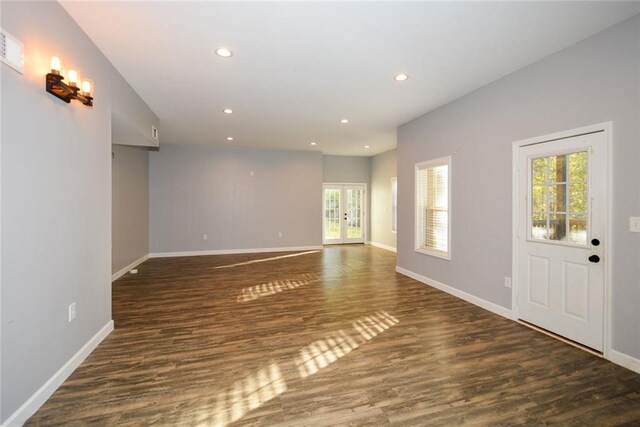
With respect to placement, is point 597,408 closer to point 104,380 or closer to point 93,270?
point 104,380

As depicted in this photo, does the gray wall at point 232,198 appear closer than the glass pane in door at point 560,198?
No

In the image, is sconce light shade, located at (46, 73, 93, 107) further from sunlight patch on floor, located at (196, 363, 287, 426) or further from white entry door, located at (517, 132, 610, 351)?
white entry door, located at (517, 132, 610, 351)

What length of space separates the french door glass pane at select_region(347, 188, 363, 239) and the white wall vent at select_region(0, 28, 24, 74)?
835 centimetres

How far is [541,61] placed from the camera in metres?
3.08

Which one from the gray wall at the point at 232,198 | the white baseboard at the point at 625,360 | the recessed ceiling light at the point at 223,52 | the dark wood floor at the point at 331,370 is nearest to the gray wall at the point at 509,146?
the white baseboard at the point at 625,360

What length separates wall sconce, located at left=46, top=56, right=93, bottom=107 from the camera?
2.04 metres

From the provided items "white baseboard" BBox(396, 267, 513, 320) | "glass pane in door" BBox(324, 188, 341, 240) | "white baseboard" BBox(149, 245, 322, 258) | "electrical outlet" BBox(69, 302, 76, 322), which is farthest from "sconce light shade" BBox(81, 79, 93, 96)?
"glass pane in door" BBox(324, 188, 341, 240)

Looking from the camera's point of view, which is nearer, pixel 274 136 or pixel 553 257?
pixel 553 257

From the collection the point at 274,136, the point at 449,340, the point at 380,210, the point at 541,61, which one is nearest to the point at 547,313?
the point at 449,340

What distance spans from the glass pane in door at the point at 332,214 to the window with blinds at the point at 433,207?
4.61m

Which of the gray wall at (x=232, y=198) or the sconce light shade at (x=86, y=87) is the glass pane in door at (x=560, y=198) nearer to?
the sconce light shade at (x=86, y=87)

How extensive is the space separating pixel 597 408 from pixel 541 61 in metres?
3.12

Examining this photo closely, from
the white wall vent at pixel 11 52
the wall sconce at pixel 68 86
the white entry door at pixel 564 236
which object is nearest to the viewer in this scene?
the white wall vent at pixel 11 52

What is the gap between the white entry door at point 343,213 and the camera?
959 centimetres
